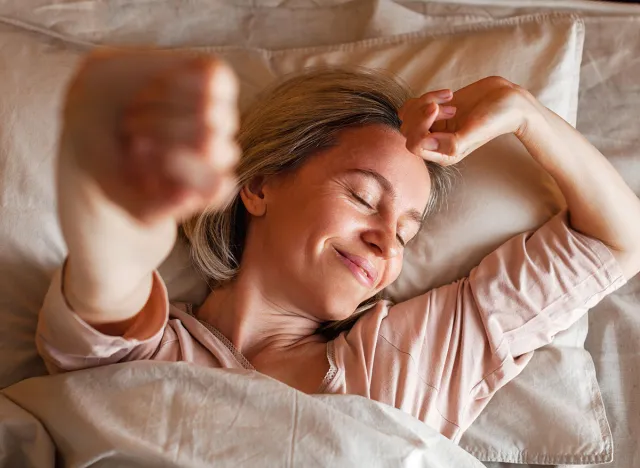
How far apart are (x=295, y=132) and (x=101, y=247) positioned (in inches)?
20.8

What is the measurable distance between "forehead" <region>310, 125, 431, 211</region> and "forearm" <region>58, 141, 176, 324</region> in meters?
0.37

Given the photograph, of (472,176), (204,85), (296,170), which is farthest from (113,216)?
(472,176)

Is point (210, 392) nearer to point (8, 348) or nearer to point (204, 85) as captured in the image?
point (8, 348)

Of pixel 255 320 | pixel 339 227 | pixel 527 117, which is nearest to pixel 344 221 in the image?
pixel 339 227

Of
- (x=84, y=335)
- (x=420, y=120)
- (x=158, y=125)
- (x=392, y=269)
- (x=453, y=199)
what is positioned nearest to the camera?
(x=158, y=125)

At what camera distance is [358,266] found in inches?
39.2

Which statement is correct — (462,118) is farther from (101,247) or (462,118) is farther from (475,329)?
(101,247)

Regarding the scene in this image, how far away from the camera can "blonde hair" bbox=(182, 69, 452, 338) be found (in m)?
1.09

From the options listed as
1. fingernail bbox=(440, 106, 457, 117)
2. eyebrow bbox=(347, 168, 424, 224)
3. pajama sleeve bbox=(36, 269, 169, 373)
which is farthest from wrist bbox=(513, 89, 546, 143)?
pajama sleeve bbox=(36, 269, 169, 373)

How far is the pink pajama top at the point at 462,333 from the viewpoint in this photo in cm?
103

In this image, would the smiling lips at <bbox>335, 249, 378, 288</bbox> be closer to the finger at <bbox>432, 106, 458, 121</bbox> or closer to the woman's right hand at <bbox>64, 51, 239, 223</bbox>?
the finger at <bbox>432, 106, 458, 121</bbox>

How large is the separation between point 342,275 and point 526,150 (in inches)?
16.1

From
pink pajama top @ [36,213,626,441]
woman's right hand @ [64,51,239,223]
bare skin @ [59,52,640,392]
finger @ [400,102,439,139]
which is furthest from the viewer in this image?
pink pajama top @ [36,213,626,441]

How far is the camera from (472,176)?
1.17 m
